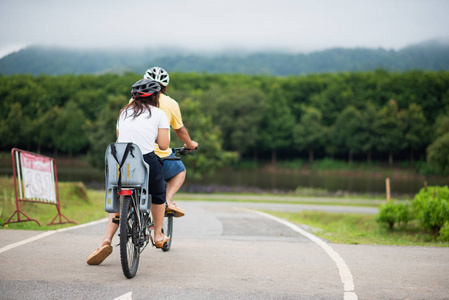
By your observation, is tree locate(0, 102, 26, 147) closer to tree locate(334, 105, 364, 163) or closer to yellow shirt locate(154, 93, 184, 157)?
yellow shirt locate(154, 93, 184, 157)

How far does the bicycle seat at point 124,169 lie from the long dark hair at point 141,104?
488mm

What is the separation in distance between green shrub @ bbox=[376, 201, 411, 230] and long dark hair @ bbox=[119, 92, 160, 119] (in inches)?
396

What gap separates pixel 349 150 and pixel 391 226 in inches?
2866

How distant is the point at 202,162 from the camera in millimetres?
39688

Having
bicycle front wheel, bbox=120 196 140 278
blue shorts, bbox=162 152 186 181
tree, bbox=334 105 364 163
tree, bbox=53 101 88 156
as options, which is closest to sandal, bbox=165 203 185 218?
blue shorts, bbox=162 152 186 181

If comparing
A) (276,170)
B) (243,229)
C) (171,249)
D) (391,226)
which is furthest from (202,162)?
(276,170)

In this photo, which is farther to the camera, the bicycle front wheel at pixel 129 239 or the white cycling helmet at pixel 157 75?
the white cycling helmet at pixel 157 75

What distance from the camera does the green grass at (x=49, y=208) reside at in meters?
9.54

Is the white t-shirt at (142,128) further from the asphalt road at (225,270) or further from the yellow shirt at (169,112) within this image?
the asphalt road at (225,270)

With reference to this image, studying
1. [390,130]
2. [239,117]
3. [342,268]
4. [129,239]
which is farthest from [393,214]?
[239,117]

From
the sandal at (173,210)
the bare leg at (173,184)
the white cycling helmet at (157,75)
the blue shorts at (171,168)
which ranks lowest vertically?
the sandal at (173,210)

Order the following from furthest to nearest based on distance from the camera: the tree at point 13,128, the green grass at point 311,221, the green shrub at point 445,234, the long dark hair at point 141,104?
the tree at point 13,128 < the green shrub at point 445,234 < the green grass at point 311,221 < the long dark hair at point 141,104

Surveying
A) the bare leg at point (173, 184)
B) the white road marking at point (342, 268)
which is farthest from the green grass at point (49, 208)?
the white road marking at point (342, 268)

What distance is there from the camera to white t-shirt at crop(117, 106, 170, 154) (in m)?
5.38
